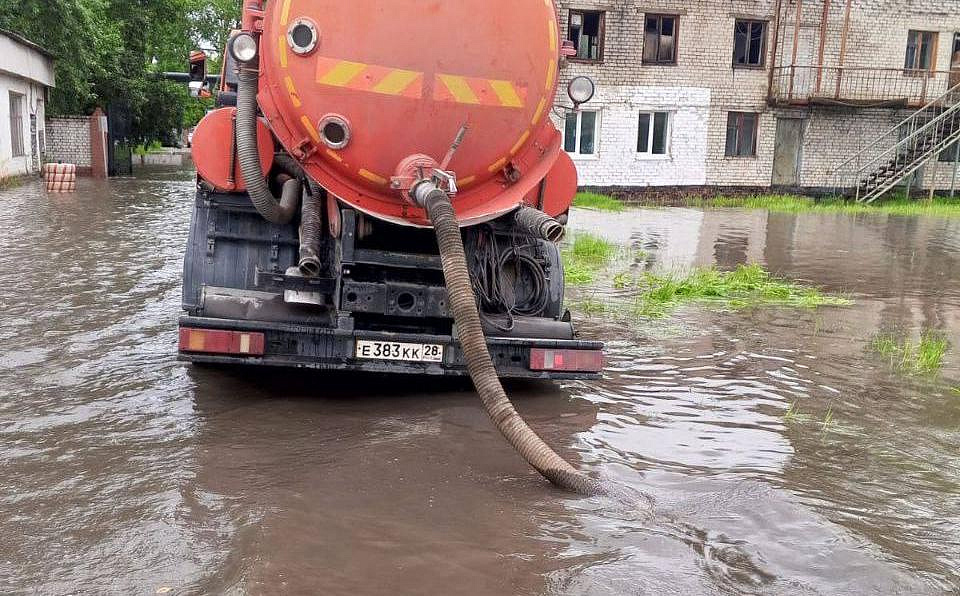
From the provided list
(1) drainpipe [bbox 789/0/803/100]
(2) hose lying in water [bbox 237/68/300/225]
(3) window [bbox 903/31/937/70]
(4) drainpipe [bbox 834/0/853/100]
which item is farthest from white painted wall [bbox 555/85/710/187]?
(2) hose lying in water [bbox 237/68/300/225]

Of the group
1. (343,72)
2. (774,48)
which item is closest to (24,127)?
(774,48)

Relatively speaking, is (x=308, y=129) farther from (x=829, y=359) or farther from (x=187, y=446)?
(x=829, y=359)

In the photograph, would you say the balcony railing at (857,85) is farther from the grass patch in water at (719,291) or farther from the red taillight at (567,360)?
the red taillight at (567,360)

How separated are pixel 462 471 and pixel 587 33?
23.0m

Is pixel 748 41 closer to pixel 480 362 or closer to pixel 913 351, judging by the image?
pixel 913 351

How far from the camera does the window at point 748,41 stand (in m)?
26.5

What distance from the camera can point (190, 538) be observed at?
350cm

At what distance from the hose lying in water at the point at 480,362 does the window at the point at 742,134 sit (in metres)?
24.3

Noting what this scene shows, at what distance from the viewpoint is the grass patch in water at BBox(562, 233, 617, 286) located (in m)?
10.6

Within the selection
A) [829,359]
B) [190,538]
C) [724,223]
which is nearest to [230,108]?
[190,538]

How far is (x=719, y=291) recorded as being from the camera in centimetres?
984

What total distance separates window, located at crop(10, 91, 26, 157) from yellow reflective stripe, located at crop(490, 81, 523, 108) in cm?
2194

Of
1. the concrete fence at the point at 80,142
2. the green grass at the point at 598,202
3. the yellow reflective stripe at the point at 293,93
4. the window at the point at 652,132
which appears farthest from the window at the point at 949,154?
the yellow reflective stripe at the point at 293,93

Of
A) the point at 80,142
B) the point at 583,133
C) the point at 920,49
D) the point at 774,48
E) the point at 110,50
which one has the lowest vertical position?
the point at 80,142
